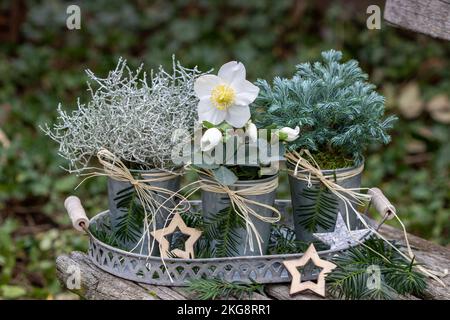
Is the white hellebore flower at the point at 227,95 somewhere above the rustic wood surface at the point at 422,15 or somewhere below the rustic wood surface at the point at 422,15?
below

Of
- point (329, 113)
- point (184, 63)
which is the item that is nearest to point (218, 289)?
point (329, 113)

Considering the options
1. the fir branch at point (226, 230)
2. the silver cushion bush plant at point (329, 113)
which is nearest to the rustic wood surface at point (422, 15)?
the silver cushion bush plant at point (329, 113)

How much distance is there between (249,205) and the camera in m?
1.25

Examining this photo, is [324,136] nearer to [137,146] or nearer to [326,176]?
[326,176]

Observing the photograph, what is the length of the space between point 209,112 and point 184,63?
91.6 inches

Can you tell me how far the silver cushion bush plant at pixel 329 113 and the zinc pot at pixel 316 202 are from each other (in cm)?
4

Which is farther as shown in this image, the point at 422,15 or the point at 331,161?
the point at 422,15

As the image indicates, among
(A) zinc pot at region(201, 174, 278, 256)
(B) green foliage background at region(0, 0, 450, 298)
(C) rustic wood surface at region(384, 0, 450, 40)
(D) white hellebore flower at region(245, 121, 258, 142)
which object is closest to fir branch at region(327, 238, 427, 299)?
(A) zinc pot at region(201, 174, 278, 256)

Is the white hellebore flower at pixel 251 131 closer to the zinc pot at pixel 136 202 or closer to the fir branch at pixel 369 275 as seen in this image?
the zinc pot at pixel 136 202

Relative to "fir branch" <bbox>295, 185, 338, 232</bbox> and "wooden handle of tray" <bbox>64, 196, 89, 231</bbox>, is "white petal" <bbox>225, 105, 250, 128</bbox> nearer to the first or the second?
"fir branch" <bbox>295, 185, 338, 232</bbox>

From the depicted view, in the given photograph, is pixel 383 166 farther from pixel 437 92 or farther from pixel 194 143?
pixel 194 143

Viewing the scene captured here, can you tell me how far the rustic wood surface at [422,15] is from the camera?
1.52m
